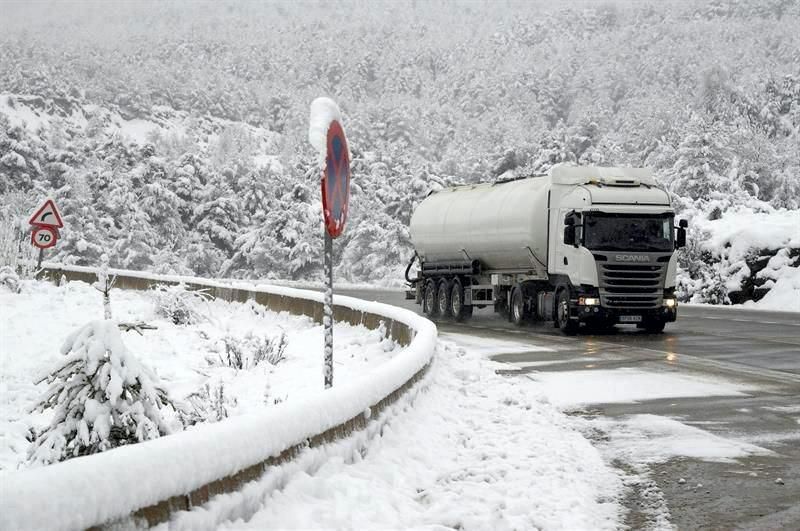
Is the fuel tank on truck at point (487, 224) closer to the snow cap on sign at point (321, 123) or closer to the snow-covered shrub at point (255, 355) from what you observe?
the snow-covered shrub at point (255, 355)

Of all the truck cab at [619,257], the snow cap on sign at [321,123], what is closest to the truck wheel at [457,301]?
the truck cab at [619,257]

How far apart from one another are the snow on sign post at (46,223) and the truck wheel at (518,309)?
477 inches

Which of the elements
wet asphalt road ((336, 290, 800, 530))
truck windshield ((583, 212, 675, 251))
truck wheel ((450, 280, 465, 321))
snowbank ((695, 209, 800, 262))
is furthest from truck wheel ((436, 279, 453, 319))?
snowbank ((695, 209, 800, 262))

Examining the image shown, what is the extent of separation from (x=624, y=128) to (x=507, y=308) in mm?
129762

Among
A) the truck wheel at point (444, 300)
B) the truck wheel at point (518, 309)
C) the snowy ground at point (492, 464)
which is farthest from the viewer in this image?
the truck wheel at point (444, 300)

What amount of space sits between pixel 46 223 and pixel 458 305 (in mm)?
11241

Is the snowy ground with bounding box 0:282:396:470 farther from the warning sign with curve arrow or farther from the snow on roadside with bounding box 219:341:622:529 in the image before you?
the warning sign with curve arrow

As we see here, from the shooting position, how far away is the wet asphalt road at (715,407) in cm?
676

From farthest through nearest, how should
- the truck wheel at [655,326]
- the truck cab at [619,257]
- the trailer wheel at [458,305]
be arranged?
the trailer wheel at [458,305], the truck wheel at [655,326], the truck cab at [619,257]

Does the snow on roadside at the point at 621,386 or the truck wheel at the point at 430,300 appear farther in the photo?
the truck wheel at the point at 430,300

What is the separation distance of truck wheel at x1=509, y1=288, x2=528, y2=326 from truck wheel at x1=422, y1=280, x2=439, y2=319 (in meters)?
4.35

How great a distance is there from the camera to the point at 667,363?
53.3 ft

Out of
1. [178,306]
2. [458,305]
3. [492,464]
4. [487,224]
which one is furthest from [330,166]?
[458,305]

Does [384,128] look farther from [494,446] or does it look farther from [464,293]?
[494,446]
